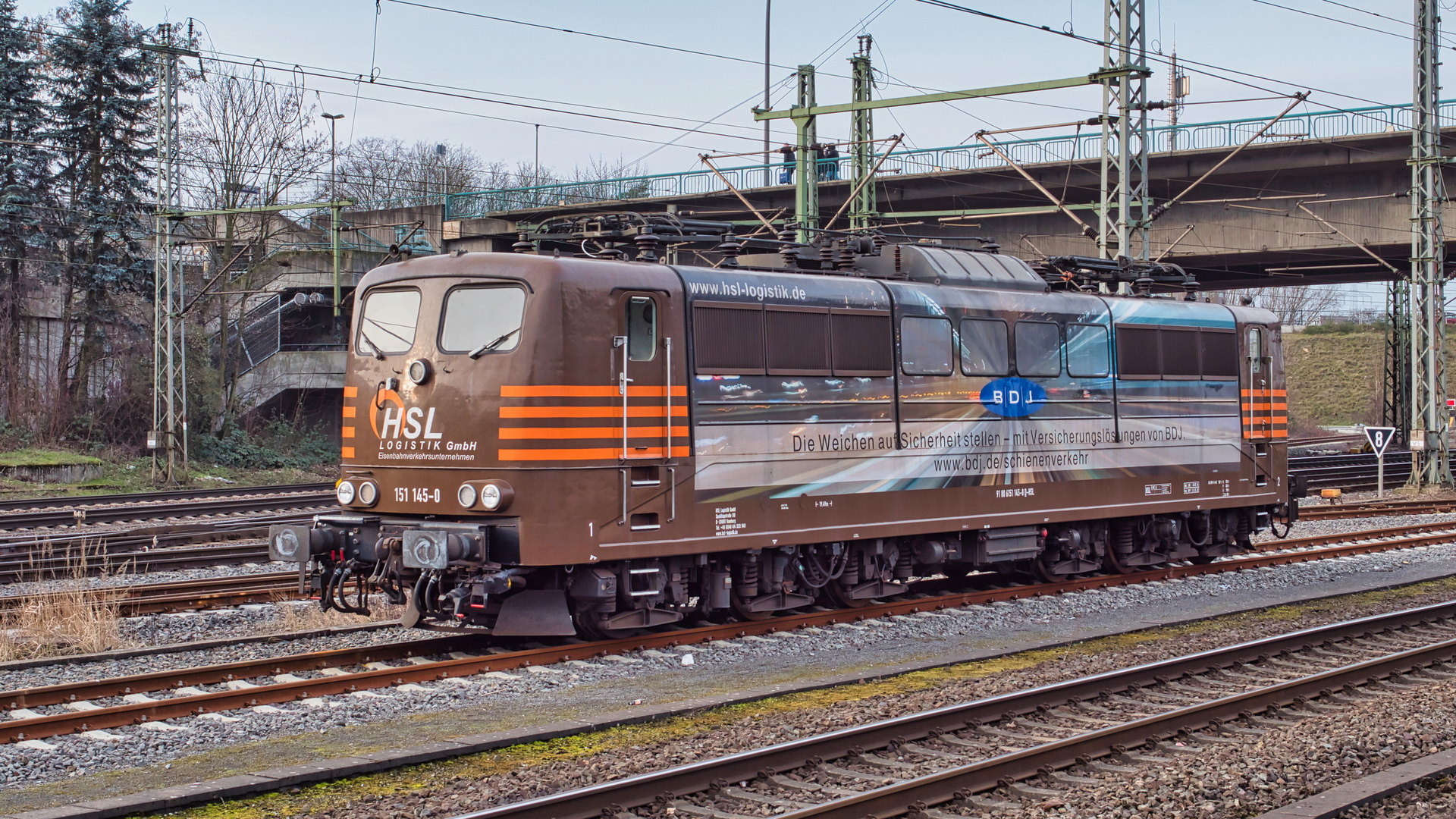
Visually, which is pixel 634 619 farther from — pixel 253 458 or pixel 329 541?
pixel 253 458

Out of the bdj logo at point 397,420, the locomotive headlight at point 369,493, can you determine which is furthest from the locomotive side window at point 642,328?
the locomotive headlight at point 369,493

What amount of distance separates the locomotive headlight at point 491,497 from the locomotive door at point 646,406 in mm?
1153

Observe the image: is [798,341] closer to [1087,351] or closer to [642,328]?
[642,328]

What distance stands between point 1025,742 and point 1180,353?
31.9 ft

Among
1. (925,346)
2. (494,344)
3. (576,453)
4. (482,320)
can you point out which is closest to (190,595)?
(482,320)

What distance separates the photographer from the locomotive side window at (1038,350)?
48.0 feet

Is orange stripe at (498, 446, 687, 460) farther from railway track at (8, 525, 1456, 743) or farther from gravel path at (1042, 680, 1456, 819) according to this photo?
gravel path at (1042, 680, 1456, 819)

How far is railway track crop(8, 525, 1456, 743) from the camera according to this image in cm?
863

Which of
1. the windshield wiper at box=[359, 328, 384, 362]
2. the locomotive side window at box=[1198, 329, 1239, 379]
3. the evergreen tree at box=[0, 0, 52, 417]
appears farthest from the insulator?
the evergreen tree at box=[0, 0, 52, 417]

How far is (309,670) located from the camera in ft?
33.7

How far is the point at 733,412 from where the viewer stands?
11.9 m

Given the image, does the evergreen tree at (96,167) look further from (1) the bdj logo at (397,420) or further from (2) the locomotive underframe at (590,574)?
(1) the bdj logo at (397,420)

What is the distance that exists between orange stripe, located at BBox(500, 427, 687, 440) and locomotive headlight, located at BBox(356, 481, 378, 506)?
5.06ft

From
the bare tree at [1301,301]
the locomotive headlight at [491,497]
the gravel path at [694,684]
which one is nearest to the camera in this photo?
the gravel path at [694,684]
